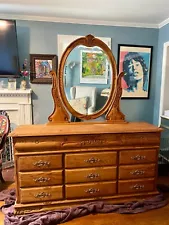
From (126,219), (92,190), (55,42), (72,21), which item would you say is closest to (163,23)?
(72,21)

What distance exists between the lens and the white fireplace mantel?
3033mm

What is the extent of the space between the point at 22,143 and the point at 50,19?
206 centimetres

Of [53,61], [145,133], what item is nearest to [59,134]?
[145,133]

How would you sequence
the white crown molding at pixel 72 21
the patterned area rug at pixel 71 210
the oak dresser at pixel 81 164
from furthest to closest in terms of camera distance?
the white crown molding at pixel 72 21, the oak dresser at pixel 81 164, the patterned area rug at pixel 71 210

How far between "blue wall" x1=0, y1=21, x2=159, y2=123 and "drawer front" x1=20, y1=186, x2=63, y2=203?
4.59ft

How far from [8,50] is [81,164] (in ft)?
6.46

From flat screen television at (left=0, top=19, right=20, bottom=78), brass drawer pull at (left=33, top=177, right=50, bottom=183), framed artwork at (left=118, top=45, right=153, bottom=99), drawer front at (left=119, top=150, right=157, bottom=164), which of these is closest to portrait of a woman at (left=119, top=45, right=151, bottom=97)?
framed artwork at (left=118, top=45, right=153, bottom=99)

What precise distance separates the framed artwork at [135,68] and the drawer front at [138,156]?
1.35 m

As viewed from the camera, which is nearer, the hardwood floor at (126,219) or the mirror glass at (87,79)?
the hardwood floor at (126,219)

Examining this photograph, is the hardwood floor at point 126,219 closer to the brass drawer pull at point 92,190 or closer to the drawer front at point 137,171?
the brass drawer pull at point 92,190

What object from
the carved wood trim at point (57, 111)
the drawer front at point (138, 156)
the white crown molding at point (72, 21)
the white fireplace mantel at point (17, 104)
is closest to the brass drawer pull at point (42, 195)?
the carved wood trim at point (57, 111)

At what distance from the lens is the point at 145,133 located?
2156mm

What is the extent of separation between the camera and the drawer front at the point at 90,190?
210 cm

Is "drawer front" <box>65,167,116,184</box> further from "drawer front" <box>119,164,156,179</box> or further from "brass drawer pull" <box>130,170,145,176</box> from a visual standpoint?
"brass drawer pull" <box>130,170,145,176</box>
